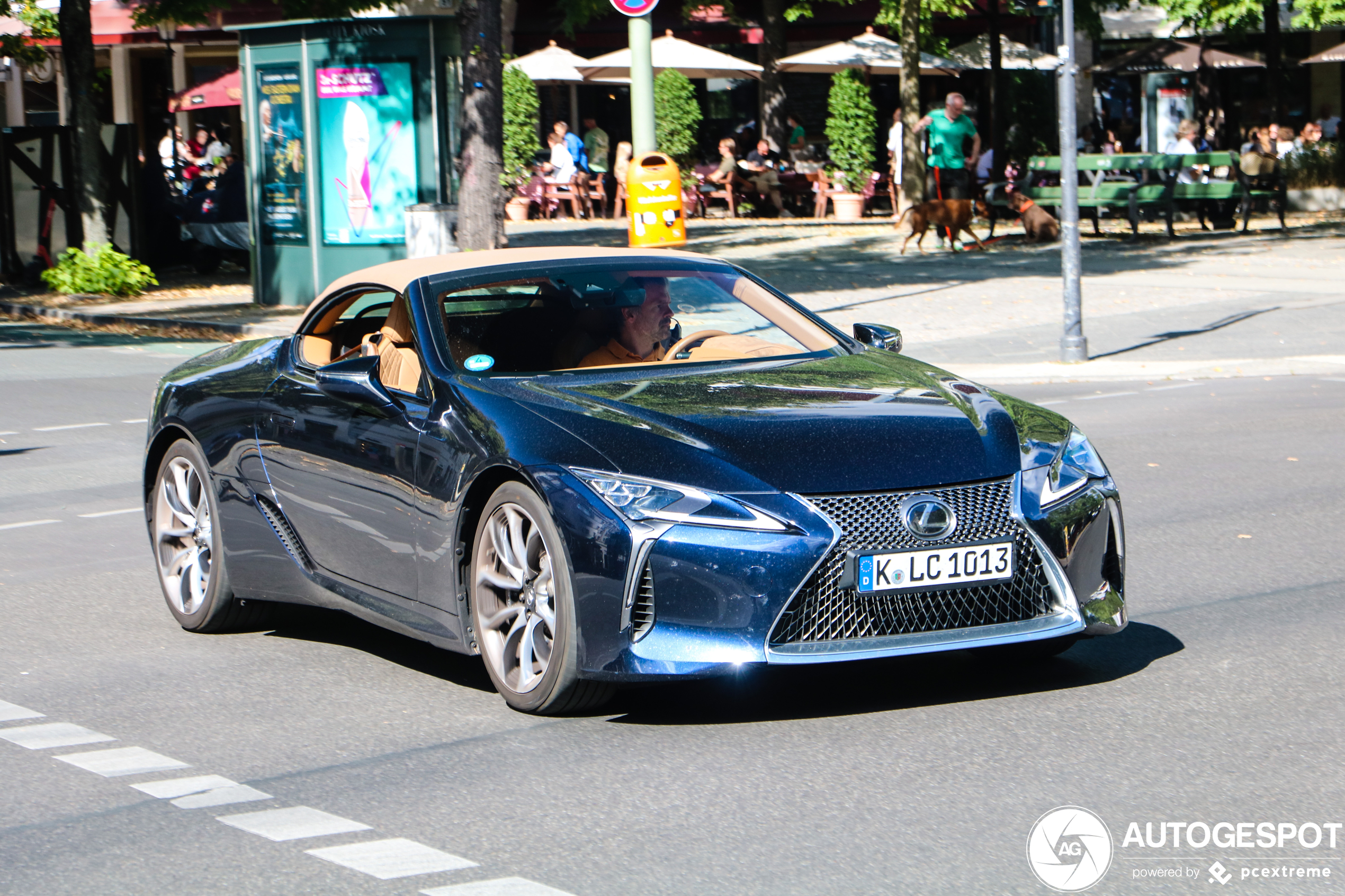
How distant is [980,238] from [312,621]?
22383mm

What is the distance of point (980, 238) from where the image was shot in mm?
28734

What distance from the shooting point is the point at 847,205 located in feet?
109

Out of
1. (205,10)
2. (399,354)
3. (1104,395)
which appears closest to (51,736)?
(399,354)

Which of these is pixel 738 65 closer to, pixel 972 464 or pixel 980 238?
pixel 980 238

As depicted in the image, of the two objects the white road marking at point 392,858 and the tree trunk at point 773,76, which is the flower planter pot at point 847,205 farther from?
the white road marking at point 392,858

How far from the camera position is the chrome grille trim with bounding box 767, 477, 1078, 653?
207 inches

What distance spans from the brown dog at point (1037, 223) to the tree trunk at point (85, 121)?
489 inches

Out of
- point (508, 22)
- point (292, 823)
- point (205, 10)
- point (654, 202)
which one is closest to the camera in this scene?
point (292, 823)

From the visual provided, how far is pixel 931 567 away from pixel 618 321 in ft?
5.86

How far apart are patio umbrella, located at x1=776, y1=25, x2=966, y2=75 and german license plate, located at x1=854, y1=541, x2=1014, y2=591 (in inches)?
1170

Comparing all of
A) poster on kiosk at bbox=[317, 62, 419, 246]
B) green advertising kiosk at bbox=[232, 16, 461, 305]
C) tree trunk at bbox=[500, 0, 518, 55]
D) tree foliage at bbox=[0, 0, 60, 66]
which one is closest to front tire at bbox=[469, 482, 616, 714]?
green advertising kiosk at bbox=[232, 16, 461, 305]

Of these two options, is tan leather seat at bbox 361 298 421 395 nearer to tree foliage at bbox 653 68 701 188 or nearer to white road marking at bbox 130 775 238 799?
white road marking at bbox 130 775 238 799

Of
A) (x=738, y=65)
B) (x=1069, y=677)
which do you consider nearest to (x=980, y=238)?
(x=738, y=65)

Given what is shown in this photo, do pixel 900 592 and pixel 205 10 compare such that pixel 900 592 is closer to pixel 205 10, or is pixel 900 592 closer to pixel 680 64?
pixel 205 10
